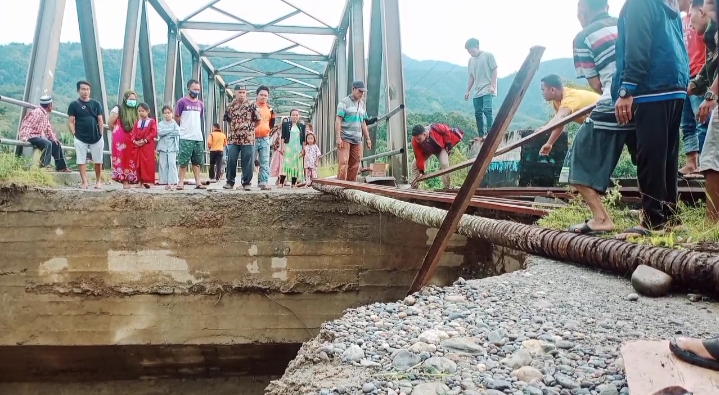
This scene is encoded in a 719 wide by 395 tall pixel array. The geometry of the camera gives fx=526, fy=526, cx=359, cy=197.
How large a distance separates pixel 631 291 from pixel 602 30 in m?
1.50

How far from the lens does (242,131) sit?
5.88 metres

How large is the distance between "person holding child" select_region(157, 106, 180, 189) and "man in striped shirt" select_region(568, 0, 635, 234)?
4.96 m

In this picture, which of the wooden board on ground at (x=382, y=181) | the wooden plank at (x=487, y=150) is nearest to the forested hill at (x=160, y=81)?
the wooden board on ground at (x=382, y=181)

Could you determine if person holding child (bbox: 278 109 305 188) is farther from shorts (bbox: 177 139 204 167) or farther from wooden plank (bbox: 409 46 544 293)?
wooden plank (bbox: 409 46 544 293)

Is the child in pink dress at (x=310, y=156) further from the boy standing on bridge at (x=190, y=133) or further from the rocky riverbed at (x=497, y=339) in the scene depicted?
the rocky riverbed at (x=497, y=339)

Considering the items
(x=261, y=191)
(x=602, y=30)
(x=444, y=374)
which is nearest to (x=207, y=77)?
(x=261, y=191)

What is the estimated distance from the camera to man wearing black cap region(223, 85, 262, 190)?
19.2 feet

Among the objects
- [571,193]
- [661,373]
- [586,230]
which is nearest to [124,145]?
[571,193]

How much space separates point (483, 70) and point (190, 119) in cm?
371

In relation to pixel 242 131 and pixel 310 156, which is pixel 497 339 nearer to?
pixel 242 131

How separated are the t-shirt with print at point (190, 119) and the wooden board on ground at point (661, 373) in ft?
18.7

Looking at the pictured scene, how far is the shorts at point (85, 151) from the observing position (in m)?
5.66

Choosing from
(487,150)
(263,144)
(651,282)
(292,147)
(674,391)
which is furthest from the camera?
(292,147)

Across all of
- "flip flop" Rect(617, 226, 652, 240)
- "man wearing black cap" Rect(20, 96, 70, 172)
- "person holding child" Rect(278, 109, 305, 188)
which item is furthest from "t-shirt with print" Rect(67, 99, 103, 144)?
"flip flop" Rect(617, 226, 652, 240)
